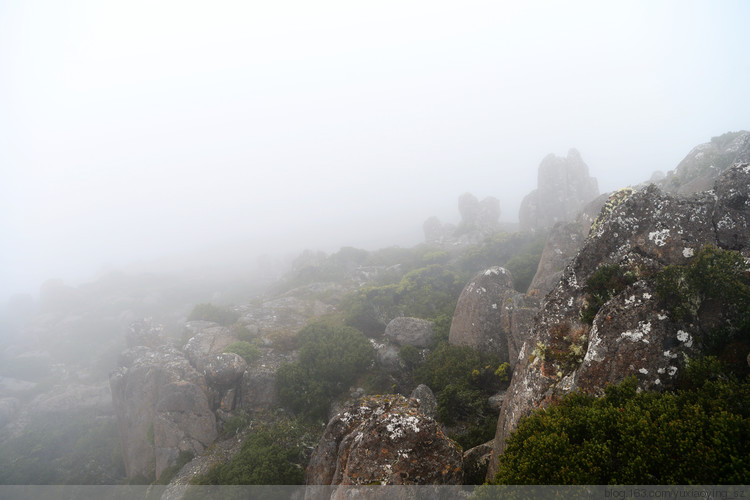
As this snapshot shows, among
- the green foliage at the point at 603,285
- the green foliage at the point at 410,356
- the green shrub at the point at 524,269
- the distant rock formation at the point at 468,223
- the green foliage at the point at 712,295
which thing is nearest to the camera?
the green foliage at the point at 712,295

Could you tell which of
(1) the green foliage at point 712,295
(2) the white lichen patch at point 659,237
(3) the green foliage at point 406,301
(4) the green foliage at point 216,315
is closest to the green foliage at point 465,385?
(3) the green foliage at point 406,301

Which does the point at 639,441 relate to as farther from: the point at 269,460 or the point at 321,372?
the point at 321,372

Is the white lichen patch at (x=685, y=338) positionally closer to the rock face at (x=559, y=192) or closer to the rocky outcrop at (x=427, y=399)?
the rocky outcrop at (x=427, y=399)

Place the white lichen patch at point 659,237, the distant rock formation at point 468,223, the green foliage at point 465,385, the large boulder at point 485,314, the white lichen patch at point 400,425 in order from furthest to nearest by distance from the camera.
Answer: the distant rock formation at point 468,223
the large boulder at point 485,314
the green foliage at point 465,385
the white lichen patch at point 400,425
the white lichen patch at point 659,237

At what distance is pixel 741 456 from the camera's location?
4.48 metres

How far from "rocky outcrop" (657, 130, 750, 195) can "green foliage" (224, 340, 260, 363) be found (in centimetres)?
3355

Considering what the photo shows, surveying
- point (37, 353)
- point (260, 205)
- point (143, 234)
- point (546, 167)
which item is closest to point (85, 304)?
point (37, 353)

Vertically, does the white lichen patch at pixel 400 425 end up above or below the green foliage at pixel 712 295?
below

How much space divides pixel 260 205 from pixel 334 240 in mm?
77356

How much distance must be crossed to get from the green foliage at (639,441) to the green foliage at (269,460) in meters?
10.9

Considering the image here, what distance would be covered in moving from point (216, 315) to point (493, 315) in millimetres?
28778

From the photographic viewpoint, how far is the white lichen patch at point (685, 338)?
715 cm

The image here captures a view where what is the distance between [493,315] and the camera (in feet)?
60.4

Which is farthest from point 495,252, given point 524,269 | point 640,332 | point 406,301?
point 640,332
